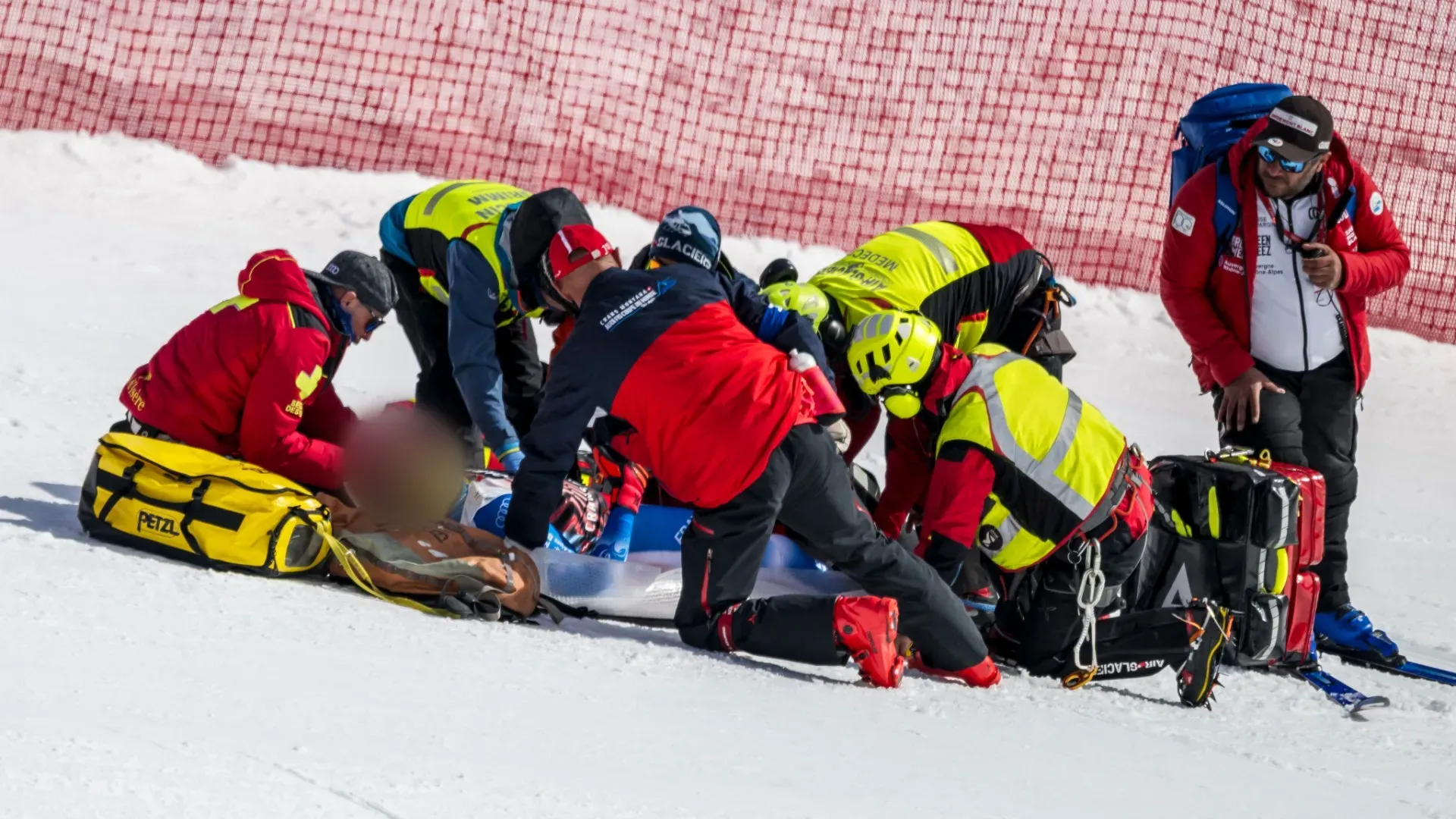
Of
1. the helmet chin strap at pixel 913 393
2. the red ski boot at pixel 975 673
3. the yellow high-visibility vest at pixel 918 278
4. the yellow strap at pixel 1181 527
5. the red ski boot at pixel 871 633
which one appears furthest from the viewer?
the yellow high-visibility vest at pixel 918 278

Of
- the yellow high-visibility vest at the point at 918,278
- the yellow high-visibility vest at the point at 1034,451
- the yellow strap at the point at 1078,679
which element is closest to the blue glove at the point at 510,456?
the yellow high-visibility vest at the point at 918,278

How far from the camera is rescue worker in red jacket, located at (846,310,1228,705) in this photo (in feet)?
13.9

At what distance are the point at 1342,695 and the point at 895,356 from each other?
61.8 inches

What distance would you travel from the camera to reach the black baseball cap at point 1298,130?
468cm

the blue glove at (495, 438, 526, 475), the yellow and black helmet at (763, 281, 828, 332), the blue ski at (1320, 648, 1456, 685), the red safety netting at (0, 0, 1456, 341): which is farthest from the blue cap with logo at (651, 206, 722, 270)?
the red safety netting at (0, 0, 1456, 341)

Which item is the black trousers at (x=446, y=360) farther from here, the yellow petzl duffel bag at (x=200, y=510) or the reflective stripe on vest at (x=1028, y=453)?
the reflective stripe on vest at (x=1028, y=453)

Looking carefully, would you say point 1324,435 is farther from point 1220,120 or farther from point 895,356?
point 895,356

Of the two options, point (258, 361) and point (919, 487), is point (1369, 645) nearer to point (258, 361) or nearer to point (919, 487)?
point (919, 487)

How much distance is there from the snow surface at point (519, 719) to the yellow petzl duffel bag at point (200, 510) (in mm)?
74

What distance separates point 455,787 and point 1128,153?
27.8ft

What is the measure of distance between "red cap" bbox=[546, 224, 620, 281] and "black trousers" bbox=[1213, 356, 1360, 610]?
2.19 meters

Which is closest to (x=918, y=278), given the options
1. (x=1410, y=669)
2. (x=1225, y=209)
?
(x=1225, y=209)

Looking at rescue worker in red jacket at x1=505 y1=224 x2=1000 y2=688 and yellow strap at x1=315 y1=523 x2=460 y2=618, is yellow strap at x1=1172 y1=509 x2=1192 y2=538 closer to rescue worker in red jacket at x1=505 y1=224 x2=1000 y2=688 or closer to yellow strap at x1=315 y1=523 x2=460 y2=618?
rescue worker in red jacket at x1=505 y1=224 x2=1000 y2=688

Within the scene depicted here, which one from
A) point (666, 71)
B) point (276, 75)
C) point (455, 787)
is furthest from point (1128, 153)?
point (455, 787)
